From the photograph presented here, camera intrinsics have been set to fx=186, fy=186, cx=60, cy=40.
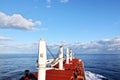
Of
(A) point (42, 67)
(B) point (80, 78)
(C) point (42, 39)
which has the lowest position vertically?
(B) point (80, 78)

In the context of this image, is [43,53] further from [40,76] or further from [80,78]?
[80,78]

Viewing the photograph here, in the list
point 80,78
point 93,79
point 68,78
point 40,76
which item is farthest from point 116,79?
point 40,76

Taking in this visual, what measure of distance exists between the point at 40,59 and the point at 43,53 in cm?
60

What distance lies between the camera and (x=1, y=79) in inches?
2111

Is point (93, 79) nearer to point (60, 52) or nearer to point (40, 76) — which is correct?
point (60, 52)

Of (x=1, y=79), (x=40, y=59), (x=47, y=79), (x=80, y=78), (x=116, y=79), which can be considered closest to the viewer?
(x=40, y=59)

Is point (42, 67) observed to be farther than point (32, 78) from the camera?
No

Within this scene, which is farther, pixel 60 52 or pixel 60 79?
pixel 60 52

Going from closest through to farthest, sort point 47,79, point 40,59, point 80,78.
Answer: point 40,59
point 47,79
point 80,78

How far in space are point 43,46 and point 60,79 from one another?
7025mm

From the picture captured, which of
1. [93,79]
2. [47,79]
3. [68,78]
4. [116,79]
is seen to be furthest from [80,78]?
[116,79]

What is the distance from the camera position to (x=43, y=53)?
1670 centimetres

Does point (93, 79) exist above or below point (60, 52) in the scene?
below

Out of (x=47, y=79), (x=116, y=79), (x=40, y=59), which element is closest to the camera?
(x=40, y=59)
